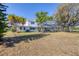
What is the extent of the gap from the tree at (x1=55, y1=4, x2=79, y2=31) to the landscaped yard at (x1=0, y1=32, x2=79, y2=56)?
0.44 ft

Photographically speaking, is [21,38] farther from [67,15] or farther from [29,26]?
[67,15]

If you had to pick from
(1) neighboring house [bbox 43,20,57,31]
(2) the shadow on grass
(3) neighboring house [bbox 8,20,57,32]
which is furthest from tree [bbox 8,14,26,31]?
(1) neighboring house [bbox 43,20,57,31]

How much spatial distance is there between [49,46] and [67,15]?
48cm

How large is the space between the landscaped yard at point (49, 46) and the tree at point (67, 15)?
13 cm

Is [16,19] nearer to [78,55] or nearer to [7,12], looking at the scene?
[7,12]

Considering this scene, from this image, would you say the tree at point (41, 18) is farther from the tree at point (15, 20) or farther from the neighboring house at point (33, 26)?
the tree at point (15, 20)

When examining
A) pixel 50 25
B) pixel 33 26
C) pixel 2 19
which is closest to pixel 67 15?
pixel 50 25

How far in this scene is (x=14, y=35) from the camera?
8.93ft

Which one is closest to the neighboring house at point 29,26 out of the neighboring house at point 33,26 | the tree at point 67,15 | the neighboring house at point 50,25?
the neighboring house at point 33,26

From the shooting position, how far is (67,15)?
8.79 feet

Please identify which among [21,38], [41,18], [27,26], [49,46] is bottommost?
[49,46]

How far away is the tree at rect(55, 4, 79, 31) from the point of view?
2648 mm

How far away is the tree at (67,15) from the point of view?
104 inches

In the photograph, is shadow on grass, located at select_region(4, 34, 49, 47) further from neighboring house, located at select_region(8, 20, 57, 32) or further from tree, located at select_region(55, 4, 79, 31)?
tree, located at select_region(55, 4, 79, 31)
